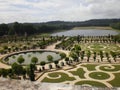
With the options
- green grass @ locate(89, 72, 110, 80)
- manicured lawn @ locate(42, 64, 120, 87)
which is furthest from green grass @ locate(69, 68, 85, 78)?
green grass @ locate(89, 72, 110, 80)

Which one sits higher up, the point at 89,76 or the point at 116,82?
the point at 89,76

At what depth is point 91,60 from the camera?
156 feet

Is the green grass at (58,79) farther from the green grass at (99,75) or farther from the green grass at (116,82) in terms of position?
the green grass at (116,82)

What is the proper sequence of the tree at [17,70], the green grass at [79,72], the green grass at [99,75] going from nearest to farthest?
the tree at [17,70], the green grass at [99,75], the green grass at [79,72]

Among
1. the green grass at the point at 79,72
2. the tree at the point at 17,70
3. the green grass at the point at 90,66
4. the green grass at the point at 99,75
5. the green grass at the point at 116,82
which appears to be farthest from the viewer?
the green grass at the point at 90,66

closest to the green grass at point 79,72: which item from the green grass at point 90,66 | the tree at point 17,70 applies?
the green grass at point 90,66

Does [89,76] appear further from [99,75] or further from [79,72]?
[79,72]

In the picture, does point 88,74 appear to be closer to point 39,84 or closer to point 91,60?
point 91,60

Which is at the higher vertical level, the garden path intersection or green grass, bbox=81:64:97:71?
green grass, bbox=81:64:97:71

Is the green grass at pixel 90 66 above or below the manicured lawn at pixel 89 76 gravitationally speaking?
above

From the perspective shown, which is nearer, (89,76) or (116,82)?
(116,82)

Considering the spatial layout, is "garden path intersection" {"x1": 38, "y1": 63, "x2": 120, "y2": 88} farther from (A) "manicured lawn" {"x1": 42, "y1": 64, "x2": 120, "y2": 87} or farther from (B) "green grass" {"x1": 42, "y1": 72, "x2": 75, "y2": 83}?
(B) "green grass" {"x1": 42, "y1": 72, "x2": 75, "y2": 83}

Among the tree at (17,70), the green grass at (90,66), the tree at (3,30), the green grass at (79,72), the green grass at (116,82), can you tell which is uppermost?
the tree at (3,30)

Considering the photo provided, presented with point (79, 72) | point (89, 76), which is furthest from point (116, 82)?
point (79, 72)
